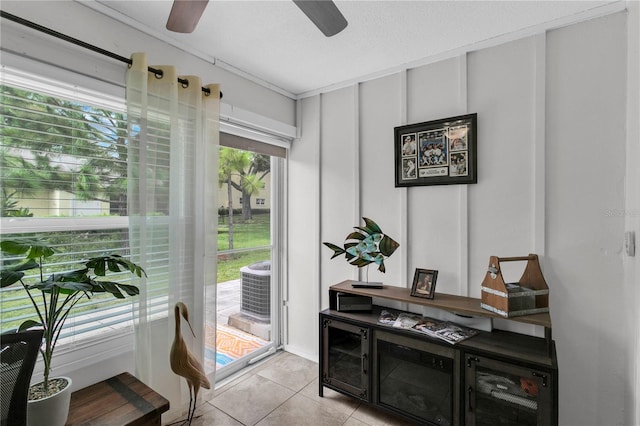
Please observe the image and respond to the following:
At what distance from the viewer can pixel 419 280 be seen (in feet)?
6.81

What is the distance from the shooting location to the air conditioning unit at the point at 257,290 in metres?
2.78

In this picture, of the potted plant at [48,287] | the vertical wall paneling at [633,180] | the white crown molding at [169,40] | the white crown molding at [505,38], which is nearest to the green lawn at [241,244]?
the potted plant at [48,287]

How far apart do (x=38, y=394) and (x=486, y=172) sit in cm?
260

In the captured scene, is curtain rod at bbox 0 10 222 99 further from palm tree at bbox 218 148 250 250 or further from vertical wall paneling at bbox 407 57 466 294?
vertical wall paneling at bbox 407 57 466 294

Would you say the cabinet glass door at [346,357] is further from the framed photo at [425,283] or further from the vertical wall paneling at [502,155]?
the vertical wall paneling at [502,155]

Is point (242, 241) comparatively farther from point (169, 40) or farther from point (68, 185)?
point (169, 40)

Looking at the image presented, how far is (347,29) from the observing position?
1.84 meters

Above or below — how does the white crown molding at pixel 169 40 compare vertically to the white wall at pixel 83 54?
above

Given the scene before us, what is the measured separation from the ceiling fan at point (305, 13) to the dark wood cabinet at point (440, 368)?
161cm

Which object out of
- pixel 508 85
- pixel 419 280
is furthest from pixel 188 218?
pixel 508 85

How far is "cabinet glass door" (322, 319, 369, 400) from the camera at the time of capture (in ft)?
6.72

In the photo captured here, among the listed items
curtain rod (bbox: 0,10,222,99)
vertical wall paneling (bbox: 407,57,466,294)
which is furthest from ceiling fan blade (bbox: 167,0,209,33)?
vertical wall paneling (bbox: 407,57,466,294)

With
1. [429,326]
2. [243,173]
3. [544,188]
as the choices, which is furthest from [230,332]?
[544,188]

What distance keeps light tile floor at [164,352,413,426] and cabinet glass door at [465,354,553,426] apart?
538 millimetres
